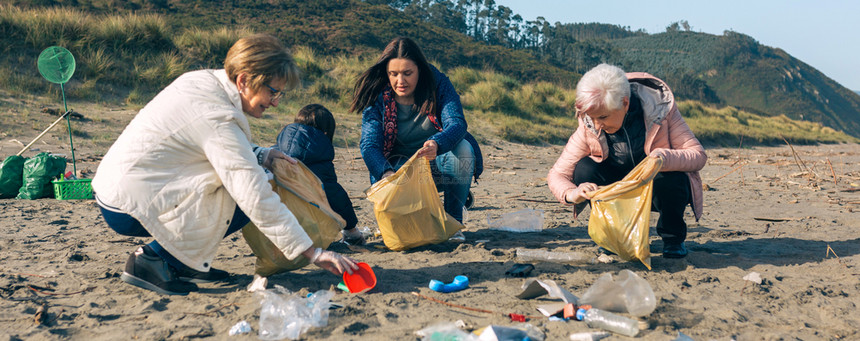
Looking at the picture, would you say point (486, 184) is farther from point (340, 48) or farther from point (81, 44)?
point (340, 48)

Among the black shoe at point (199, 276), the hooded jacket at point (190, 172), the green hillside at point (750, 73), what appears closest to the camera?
the hooded jacket at point (190, 172)

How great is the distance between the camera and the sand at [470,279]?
2.15 meters

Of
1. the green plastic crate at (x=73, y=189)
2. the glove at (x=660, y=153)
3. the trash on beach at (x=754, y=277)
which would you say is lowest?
the green plastic crate at (x=73, y=189)

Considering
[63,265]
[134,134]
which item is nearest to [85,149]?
[63,265]

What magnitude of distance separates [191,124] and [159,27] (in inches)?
461

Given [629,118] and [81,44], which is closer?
[629,118]

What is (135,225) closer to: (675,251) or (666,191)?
(666,191)

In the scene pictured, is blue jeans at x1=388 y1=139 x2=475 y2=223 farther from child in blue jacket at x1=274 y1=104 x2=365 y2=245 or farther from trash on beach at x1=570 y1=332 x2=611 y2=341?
trash on beach at x1=570 y1=332 x2=611 y2=341

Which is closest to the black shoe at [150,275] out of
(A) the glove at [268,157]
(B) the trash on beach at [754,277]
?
(A) the glove at [268,157]

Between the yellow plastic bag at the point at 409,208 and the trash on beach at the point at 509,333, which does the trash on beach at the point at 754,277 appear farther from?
the yellow plastic bag at the point at 409,208

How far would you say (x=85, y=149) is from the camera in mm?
6879

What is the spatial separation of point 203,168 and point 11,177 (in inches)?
147

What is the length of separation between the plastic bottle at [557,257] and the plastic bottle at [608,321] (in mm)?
912

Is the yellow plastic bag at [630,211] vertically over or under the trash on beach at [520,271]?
over
